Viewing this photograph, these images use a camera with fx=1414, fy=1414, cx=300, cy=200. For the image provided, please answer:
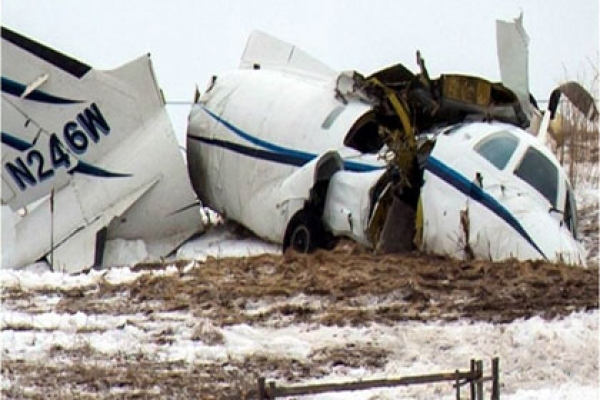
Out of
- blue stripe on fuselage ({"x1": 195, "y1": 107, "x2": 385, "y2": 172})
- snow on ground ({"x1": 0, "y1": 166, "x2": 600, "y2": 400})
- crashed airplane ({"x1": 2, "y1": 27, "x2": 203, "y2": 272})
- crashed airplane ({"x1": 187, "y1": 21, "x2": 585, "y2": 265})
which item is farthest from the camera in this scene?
crashed airplane ({"x1": 2, "y1": 27, "x2": 203, "y2": 272})

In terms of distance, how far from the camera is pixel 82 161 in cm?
1742

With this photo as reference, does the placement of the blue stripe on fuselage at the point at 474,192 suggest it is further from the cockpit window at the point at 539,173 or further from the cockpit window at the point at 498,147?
the cockpit window at the point at 539,173

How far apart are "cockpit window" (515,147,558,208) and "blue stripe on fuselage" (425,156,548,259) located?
1.80ft

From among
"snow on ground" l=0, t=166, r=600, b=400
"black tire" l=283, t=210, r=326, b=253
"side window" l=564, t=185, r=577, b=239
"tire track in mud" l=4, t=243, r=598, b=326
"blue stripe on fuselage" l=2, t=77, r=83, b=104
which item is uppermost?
"blue stripe on fuselage" l=2, t=77, r=83, b=104

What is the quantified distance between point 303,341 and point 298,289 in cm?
169

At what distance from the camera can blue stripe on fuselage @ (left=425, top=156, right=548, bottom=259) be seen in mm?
12613

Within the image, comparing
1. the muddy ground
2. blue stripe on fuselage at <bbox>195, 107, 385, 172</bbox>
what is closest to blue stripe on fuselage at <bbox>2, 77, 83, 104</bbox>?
blue stripe on fuselage at <bbox>195, 107, 385, 172</bbox>

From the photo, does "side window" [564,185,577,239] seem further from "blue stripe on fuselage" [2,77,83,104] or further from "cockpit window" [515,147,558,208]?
"blue stripe on fuselage" [2,77,83,104]

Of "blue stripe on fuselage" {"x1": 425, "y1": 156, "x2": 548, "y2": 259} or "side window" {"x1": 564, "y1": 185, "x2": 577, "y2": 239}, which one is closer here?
"blue stripe on fuselage" {"x1": 425, "y1": 156, "x2": 548, "y2": 259}

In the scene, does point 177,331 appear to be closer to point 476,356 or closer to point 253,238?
point 476,356

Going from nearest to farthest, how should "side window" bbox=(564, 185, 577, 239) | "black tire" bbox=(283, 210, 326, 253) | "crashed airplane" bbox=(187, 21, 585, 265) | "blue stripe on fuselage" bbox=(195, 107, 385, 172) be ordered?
"crashed airplane" bbox=(187, 21, 585, 265), "side window" bbox=(564, 185, 577, 239), "blue stripe on fuselage" bbox=(195, 107, 385, 172), "black tire" bbox=(283, 210, 326, 253)

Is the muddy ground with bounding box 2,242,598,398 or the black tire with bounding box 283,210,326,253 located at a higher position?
the black tire with bounding box 283,210,326,253

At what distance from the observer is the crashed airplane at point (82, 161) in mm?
16922

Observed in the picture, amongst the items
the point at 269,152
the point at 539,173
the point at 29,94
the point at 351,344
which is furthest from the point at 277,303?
the point at 29,94
